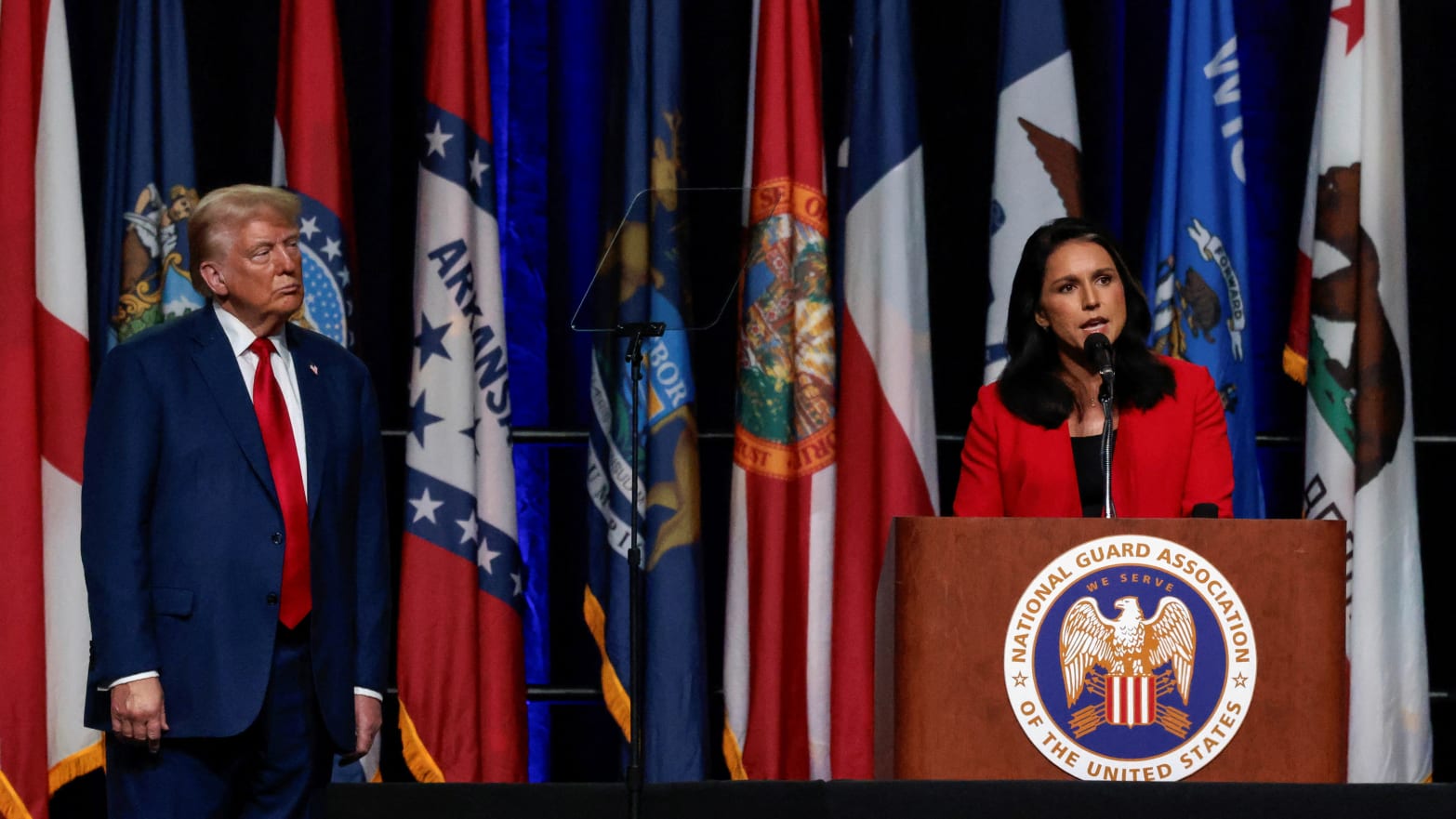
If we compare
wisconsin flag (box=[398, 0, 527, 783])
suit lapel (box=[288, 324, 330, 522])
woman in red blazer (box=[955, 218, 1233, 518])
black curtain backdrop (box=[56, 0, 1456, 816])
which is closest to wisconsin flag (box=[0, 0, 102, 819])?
black curtain backdrop (box=[56, 0, 1456, 816])

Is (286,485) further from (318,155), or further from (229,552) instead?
(318,155)

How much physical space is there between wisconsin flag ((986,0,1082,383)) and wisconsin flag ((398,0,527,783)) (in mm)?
1248

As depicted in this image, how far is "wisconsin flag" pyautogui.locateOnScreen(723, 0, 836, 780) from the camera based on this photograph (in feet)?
13.0

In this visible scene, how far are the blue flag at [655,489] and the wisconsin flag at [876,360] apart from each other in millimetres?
370

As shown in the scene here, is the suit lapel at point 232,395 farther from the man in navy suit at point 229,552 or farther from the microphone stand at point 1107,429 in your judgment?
the microphone stand at point 1107,429

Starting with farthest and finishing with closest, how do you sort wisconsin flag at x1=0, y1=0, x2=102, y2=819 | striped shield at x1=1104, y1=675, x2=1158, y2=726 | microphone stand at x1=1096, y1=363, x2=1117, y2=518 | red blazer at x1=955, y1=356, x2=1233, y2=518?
wisconsin flag at x1=0, y1=0, x2=102, y2=819, red blazer at x1=955, y1=356, x2=1233, y2=518, microphone stand at x1=1096, y1=363, x2=1117, y2=518, striped shield at x1=1104, y1=675, x2=1158, y2=726

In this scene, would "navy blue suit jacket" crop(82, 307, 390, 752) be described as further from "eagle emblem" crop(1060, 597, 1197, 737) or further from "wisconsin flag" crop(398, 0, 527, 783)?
"wisconsin flag" crop(398, 0, 527, 783)

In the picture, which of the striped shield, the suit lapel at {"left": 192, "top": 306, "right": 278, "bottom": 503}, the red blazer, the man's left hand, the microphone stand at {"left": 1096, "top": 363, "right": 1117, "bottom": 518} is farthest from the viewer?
the red blazer

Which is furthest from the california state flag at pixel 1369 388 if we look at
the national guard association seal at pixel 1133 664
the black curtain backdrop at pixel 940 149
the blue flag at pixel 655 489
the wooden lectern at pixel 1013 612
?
the national guard association seal at pixel 1133 664

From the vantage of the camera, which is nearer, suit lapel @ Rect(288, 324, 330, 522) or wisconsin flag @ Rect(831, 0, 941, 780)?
suit lapel @ Rect(288, 324, 330, 522)

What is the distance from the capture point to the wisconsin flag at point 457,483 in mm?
3896

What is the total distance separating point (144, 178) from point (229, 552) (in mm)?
1796

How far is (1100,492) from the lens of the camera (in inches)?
107

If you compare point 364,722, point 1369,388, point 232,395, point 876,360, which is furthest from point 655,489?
point 1369,388
